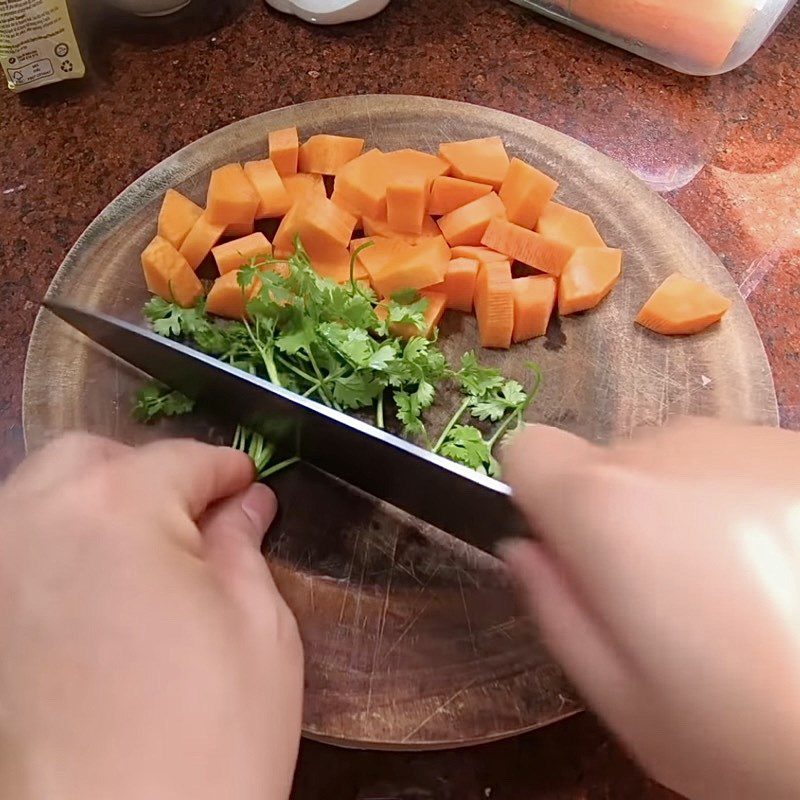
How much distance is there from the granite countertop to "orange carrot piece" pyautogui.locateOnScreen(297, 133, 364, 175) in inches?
12.7

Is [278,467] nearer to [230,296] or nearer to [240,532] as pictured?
[240,532]

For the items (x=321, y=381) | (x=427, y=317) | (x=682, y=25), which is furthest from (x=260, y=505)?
(x=682, y=25)

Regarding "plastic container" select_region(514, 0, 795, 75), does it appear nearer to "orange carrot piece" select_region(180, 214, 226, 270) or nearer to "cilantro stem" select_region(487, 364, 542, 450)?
"cilantro stem" select_region(487, 364, 542, 450)

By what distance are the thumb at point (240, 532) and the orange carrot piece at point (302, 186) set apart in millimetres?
561

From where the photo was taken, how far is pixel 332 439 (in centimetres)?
115

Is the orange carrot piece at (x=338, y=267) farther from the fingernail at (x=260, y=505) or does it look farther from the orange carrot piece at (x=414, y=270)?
the fingernail at (x=260, y=505)

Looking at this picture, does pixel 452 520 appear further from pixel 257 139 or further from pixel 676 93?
pixel 676 93

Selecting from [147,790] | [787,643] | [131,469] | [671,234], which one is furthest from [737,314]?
[147,790]

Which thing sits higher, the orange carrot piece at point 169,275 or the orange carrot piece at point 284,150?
the orange carrot piece at point 284,150

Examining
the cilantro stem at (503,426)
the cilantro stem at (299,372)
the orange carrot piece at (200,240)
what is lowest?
the cilantro stem at (503,426)

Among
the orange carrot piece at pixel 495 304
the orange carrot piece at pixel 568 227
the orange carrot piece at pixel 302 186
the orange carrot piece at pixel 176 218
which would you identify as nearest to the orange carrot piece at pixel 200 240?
the orange carrot piece at pixel 176 218

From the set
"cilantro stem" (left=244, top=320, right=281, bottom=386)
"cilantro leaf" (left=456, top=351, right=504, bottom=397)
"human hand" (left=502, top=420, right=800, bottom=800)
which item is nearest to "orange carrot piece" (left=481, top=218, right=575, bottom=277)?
"cilantro leaf" (left=456, top=351, right=504, bottom=397)

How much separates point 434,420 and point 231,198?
52 centimetres

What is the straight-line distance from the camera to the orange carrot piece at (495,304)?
1.36m
